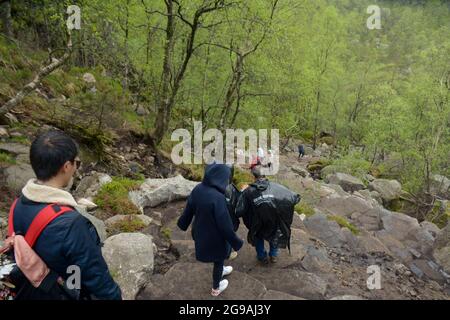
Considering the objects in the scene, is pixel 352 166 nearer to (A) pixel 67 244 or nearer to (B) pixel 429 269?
(B) pixel 429 269

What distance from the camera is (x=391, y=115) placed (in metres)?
22.6

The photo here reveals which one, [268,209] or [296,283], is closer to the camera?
[268,209]

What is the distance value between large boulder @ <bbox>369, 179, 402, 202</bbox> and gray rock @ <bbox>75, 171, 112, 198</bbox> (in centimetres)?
1579

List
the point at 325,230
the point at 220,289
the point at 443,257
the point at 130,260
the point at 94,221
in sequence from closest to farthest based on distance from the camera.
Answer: the point at 94,221
the point at 220,289
the point at 130,260
the point at 325,230
the point at 443,257

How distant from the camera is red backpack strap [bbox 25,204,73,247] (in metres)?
2.31

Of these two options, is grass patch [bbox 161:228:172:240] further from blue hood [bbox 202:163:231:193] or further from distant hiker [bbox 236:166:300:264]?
blue hood [bbox 202:163:231:193]

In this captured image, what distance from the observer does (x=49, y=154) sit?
242cm

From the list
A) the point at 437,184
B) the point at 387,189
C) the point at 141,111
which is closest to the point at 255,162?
the point at 141,111

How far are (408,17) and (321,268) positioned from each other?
305 ft

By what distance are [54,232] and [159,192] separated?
5.97 m

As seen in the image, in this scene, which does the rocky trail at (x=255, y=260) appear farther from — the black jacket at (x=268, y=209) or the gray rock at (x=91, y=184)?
the black jacket at (x=268, y=209)

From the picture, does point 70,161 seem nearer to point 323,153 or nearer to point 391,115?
point 391,115

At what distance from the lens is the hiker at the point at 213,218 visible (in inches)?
158

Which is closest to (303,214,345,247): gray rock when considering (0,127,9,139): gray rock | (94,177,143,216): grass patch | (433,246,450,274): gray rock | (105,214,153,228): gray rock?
(433,246,450,274): gray rock
